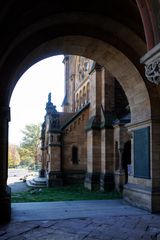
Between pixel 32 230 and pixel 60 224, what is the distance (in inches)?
35.8

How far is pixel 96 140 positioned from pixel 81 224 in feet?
38.9

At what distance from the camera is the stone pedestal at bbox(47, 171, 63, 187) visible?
890 inches

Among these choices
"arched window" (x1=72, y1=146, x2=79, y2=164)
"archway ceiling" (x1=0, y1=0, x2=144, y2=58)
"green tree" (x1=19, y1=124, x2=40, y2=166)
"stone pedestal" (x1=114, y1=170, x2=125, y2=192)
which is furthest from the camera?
"green tree" (x1=19, y1=124, x2=40, y2=166)

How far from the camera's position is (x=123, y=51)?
459 inches

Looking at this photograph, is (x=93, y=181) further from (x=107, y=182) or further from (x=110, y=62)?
(x=110, y=62)

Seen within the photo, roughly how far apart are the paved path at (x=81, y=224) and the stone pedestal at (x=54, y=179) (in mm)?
11018

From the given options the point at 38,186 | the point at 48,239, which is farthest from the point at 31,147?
the point at 48,239

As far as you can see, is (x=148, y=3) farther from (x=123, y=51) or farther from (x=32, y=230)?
(x=123, y=51)

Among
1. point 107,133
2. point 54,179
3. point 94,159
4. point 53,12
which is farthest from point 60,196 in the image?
point 53,12

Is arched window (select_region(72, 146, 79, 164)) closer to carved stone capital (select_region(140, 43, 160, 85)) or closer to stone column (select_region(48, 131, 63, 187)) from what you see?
stone column (select_region(48, 131, 63, 187))

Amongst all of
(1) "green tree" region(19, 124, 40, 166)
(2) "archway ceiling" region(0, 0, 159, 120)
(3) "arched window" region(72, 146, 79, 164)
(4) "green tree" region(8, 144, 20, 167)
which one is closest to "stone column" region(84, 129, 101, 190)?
(3) "arched window" region(72, 146, 79, 164)

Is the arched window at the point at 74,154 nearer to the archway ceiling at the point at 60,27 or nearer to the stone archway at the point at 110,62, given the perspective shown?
the stone archway at the point at 110,62

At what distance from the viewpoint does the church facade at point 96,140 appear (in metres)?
18.9

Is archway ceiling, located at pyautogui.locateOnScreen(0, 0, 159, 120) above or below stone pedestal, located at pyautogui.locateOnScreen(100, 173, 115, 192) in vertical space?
above
